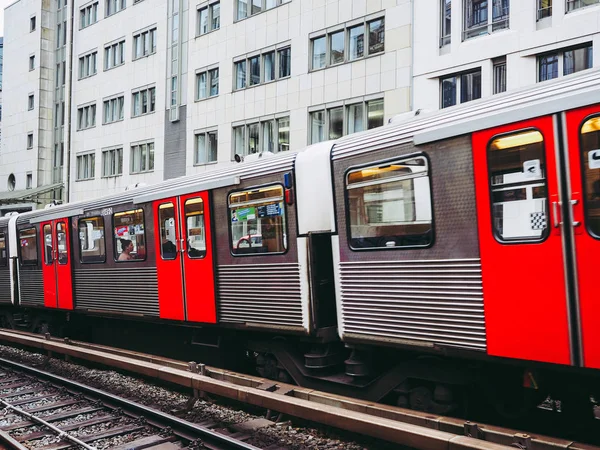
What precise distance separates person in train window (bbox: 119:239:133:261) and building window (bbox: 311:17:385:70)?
1471 cm

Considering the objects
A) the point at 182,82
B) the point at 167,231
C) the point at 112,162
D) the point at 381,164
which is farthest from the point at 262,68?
the point at 381,164

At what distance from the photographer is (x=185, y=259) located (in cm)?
1013

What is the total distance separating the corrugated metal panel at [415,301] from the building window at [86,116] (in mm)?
35874

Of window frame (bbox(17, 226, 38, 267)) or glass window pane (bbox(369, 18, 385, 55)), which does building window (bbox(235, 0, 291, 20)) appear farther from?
window frame (bbox(17, 226, 38, 267))

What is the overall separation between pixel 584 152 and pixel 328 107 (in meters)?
20.4

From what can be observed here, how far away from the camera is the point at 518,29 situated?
62.8 ft

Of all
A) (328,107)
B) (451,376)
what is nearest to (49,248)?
(451,376)

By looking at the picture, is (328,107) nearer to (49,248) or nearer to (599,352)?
(49,248)

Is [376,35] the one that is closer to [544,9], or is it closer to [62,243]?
[544,9]

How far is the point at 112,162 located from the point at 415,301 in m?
34.2

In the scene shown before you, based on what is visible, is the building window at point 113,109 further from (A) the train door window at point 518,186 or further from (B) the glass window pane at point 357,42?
(A) the train door window at point 518,186

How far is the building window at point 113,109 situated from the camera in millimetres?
37500

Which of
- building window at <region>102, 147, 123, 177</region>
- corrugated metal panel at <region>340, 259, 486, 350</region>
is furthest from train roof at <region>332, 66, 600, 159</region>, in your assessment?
building window at <region>102, 147, 123, 177</region>

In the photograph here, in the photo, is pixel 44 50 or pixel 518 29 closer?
pixel 518 29
